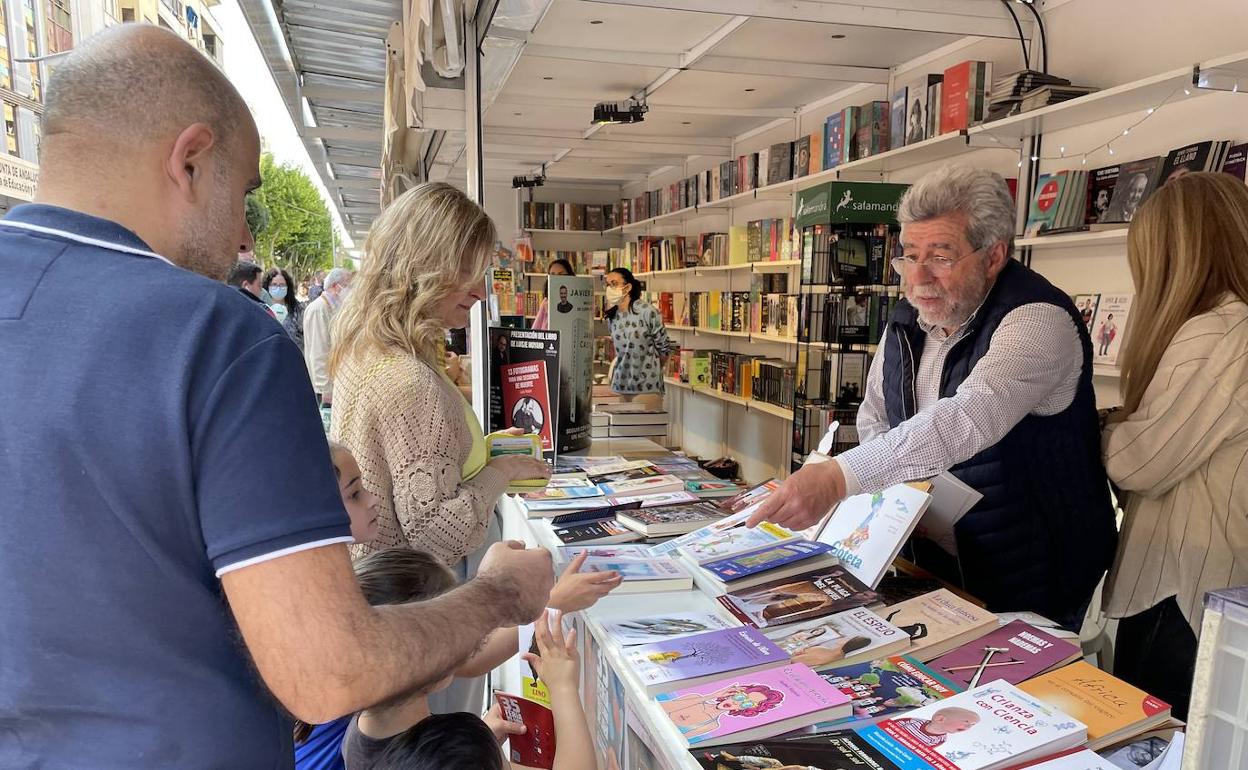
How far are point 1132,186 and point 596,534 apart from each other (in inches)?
92.8

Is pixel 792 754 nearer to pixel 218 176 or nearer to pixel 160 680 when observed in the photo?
pixel 160 680

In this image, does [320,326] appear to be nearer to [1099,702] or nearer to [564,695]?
[564,695]

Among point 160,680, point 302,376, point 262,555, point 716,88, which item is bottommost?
point 160,680

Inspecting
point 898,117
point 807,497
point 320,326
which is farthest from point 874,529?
point 320,326

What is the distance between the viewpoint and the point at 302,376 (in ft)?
2.46

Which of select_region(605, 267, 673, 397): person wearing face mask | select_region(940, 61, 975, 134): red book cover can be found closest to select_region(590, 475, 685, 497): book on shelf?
select_region(940, 61, 975, 134): red book cover

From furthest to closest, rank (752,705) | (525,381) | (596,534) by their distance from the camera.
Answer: (525,381) → (596,534) → (752,705)

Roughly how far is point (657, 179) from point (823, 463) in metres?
7.50

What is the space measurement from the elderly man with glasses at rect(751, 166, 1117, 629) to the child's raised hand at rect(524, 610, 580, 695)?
424mm

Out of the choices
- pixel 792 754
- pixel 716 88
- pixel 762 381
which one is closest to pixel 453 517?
pixel 792 754

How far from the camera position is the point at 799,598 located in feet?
4.81

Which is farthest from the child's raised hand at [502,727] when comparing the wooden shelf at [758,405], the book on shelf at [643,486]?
the wooden shelf at [758,405]

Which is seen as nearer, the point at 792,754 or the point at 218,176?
the point at 218,176

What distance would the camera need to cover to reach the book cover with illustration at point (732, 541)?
5.56 ft
